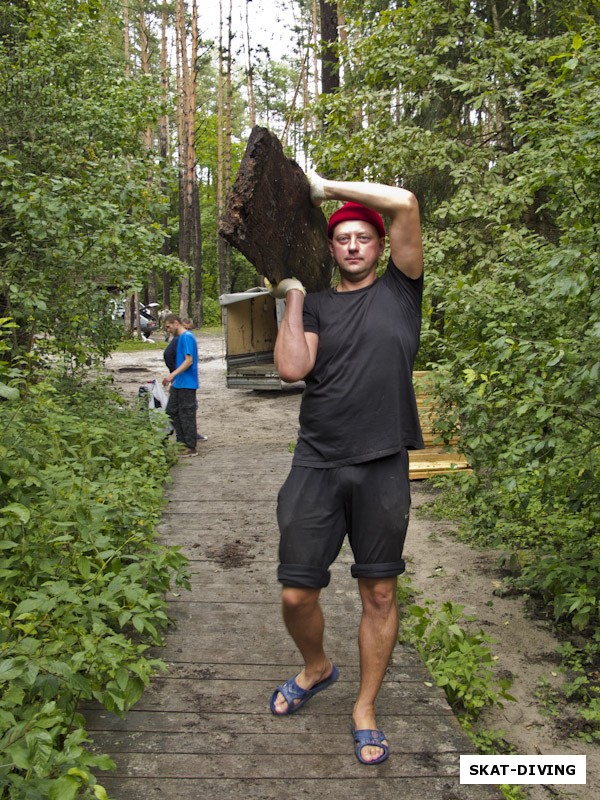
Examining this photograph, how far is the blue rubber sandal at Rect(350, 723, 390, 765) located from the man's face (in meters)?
1.90

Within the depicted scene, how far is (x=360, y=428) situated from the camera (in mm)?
3303

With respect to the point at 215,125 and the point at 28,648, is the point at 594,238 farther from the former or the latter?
the point at 215,125

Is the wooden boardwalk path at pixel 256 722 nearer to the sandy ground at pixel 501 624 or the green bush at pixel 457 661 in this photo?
the green bush at pixel 457 661

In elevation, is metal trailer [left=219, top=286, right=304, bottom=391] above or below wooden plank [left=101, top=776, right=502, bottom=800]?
above

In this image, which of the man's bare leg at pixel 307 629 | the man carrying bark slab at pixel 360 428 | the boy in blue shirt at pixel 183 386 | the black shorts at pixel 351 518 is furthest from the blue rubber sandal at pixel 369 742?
the boy in blue shirt at pixel 183 386

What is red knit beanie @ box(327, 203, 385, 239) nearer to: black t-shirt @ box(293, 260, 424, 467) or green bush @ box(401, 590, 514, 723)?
black t-shirt @ box(293, 260, 424, 467)

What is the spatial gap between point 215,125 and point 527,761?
147 ft

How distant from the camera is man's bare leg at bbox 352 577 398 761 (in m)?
3.31

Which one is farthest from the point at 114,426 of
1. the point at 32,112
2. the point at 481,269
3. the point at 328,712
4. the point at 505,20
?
the point at 505,20

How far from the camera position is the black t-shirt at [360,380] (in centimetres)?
330

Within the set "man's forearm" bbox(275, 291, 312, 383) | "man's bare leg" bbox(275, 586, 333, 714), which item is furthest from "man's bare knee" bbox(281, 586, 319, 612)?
"man's forearm" bbox(275, 291, 312, 383)

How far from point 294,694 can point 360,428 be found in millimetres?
1316

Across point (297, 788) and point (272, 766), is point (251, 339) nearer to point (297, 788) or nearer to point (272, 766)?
point (272, 766)

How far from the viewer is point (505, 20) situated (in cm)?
1288
